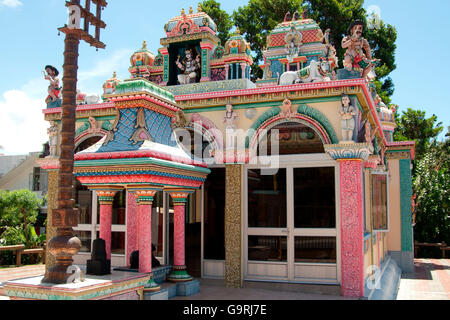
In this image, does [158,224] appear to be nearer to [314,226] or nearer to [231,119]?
[231,119]

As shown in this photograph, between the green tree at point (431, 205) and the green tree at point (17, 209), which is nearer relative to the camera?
the green tree at point (17, 209)

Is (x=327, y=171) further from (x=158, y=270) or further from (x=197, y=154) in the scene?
(x=158, y=270)

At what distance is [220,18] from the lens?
2398cm

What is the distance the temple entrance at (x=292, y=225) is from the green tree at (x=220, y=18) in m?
15.5

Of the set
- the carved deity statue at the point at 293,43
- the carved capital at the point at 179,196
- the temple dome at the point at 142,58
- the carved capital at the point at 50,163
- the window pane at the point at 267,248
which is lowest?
the window pane at the point at 267,248

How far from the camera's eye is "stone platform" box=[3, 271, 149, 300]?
18.4 feet

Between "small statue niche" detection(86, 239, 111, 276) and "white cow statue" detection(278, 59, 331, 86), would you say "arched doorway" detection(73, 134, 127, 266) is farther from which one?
"white cow statue" detection(278, 59, 331, 86)

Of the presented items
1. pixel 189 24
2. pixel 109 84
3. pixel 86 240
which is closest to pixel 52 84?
pixel 109 84

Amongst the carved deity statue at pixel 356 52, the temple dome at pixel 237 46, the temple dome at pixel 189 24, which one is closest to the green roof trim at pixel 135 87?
the temple dome at pixel 237 46

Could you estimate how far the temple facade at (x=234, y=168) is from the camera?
7730 mm

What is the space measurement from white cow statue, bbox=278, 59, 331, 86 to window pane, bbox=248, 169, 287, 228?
1939 millimetres

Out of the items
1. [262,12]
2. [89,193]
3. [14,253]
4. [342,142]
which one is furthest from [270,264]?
[262,12]

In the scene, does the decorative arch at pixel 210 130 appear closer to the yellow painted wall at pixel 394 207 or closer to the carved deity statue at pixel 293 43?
the carved deity statue at pixel 293 43

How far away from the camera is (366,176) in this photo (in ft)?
36.5
